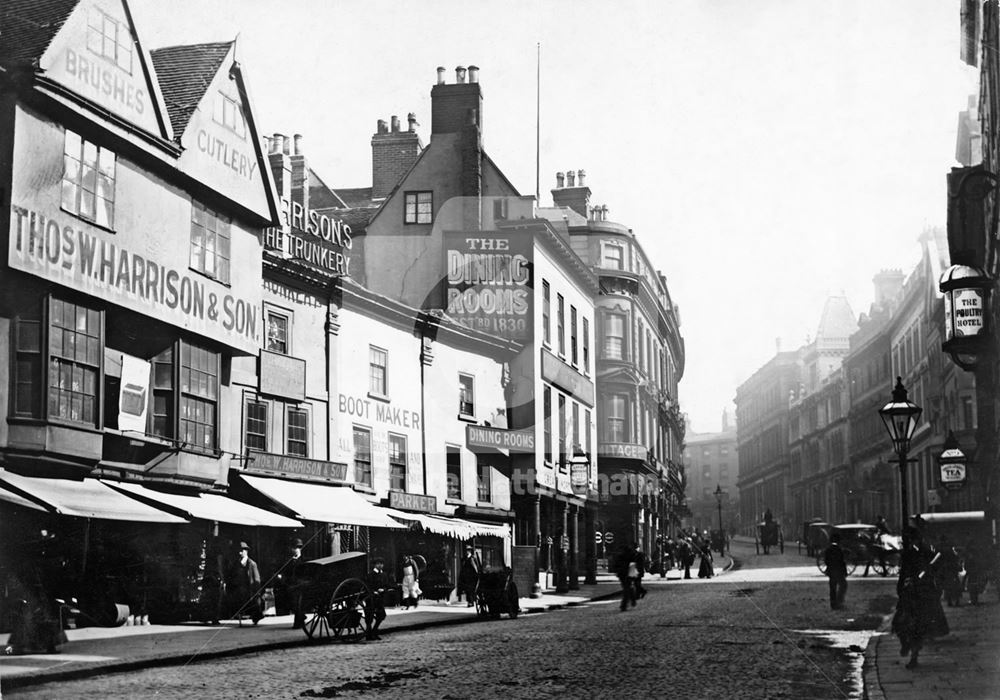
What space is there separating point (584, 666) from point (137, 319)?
1048 centimetres

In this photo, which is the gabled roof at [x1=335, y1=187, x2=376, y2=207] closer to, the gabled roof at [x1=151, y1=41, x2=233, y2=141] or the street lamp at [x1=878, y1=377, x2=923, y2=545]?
the gabled roof at [x1=151, y1=41, x2=233, y2=141]

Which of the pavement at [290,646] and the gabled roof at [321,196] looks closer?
the pavement at [290,646]

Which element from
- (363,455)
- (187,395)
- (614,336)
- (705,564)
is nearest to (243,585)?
(187,395)

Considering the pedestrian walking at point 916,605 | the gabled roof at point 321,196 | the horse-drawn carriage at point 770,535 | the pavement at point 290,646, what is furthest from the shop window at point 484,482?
the horse-drawn carriage at point 770,535

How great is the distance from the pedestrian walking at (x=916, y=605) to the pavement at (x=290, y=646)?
0.28m

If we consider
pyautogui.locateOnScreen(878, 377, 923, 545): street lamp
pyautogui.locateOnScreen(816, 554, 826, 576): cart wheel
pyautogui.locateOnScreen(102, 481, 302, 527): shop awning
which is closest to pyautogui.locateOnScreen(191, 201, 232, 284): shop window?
pyautogui.locateOnScreen(102, 481, 302, 527): shop awning

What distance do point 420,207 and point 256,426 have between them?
659 inches

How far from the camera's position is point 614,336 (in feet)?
177

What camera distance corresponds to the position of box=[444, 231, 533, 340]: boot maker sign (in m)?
39.6

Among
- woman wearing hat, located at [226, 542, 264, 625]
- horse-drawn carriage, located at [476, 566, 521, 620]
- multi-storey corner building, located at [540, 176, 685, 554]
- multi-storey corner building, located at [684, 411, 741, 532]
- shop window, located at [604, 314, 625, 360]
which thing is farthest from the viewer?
multi-storey corner building, located at [684, 411, 741, 532]

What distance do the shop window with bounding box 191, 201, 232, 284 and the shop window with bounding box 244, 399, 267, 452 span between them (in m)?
4.92

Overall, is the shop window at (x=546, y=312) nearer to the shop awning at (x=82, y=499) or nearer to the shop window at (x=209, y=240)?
the shop window at (x=209, y=240)

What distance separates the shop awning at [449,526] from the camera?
30.1 m

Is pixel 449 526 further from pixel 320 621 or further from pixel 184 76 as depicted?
pixel 184 76
